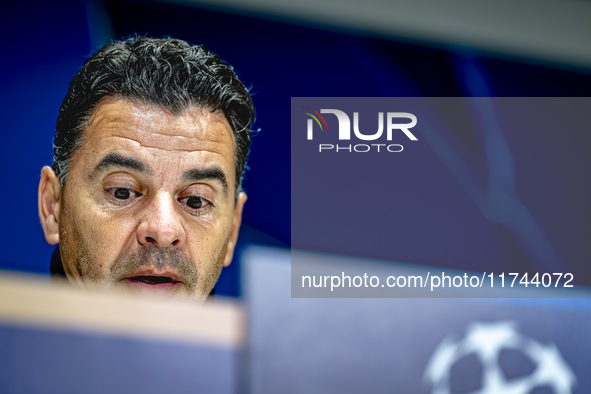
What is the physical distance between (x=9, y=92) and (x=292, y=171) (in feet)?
3.32

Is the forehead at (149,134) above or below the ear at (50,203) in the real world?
above

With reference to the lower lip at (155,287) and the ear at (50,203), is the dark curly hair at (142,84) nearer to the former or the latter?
the ear at (50,203)

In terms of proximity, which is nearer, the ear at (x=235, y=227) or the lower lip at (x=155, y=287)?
the lower lip at (x=155, y=287)

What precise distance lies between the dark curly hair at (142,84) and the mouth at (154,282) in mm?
375

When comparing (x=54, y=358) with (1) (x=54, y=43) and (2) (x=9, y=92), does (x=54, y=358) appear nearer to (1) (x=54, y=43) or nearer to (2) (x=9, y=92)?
(2) (x=9, y=92)

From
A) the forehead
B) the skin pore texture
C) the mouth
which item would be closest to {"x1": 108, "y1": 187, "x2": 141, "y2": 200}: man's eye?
the skin pore texture

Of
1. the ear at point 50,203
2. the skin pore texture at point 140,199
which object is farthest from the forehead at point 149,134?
the ear at point 50,203

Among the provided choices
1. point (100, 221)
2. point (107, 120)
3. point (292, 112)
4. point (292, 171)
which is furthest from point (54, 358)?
point (292, 112)

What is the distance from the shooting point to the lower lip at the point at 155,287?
A: 51.8 inches

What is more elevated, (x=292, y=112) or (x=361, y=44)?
(x=361, y=44)

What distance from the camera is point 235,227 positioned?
143 centimetres

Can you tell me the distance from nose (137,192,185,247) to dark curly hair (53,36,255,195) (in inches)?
11.1

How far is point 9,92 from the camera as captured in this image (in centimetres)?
141

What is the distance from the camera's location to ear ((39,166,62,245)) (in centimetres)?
130
